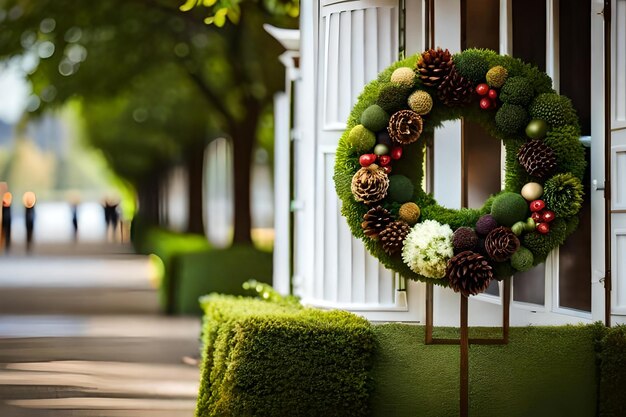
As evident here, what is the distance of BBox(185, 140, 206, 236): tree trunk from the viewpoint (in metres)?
22.9

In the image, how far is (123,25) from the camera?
57.3 feet

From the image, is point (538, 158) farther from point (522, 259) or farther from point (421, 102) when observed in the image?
point (421, 102)

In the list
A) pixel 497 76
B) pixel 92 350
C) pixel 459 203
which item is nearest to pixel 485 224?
pixel 497 76

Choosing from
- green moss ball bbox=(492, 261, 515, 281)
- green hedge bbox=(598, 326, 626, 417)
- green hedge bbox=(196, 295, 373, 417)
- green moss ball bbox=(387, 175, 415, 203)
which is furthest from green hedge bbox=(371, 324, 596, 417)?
green moss ball bbox=(387, 175, 415, 203)

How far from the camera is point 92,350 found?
12.0 metres

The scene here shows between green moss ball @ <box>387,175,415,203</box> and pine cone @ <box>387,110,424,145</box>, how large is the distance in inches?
9.7

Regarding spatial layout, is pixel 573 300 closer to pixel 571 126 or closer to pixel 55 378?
pixel 571 126

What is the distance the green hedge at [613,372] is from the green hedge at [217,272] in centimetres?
969

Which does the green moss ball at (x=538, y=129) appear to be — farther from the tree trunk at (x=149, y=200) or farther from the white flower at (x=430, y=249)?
the tree trunk at (x=149, y=200)

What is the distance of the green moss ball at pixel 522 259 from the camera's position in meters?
6.80

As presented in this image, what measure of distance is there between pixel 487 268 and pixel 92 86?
43.3 feet

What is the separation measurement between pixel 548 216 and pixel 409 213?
2.70ft

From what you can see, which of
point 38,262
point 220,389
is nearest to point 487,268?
point 220,389

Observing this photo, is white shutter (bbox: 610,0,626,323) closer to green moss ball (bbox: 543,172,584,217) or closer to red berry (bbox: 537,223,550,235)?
green moss ball (bbox: 543,172,584,217)
